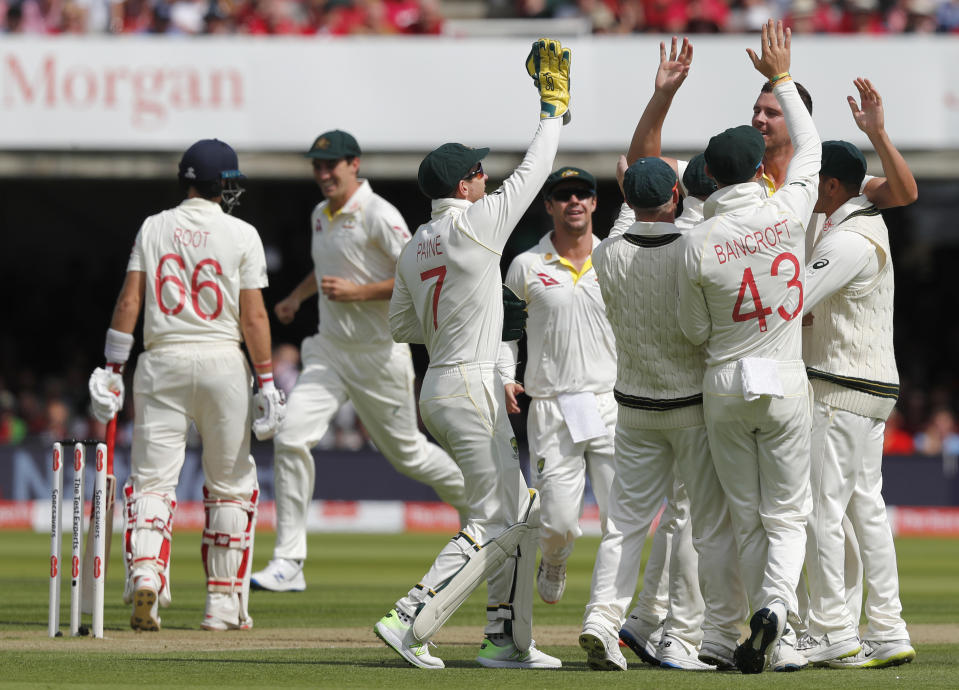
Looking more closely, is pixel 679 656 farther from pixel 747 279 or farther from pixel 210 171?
pixel 210 171

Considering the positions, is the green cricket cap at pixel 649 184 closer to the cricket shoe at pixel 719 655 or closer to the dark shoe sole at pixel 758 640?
the dark shoe sole at pixel 758 640

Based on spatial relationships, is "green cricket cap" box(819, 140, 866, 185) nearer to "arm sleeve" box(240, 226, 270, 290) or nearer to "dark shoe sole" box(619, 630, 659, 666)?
"dark shoe sole" box(619, 630, 659, 666)

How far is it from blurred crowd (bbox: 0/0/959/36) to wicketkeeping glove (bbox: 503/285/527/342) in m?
11.7

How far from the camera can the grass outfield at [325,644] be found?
5.49 m

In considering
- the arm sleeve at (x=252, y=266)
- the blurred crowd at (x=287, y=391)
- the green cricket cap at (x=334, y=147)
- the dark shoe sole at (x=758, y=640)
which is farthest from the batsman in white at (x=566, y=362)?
the blurred crowd at (x=287, y=391)

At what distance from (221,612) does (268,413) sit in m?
1.01

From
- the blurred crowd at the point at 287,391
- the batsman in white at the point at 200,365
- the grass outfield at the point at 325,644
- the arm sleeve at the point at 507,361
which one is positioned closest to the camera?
the grass outfield at the point at 325,644

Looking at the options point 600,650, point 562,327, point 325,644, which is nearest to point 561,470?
point 562,327

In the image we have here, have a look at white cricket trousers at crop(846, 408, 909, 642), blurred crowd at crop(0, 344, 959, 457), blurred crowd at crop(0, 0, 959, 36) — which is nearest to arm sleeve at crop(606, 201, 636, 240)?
white cricket trousers at crop(846, 408, 909, 642)

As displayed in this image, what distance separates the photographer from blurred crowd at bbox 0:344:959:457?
1703cm

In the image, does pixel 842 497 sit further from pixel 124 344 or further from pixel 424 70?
pixel 424 70

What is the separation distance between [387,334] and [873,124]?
→ 12.0 ft

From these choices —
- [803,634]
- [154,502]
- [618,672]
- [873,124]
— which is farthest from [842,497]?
[154,502]

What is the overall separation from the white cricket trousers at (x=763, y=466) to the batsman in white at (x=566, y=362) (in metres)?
1.59
